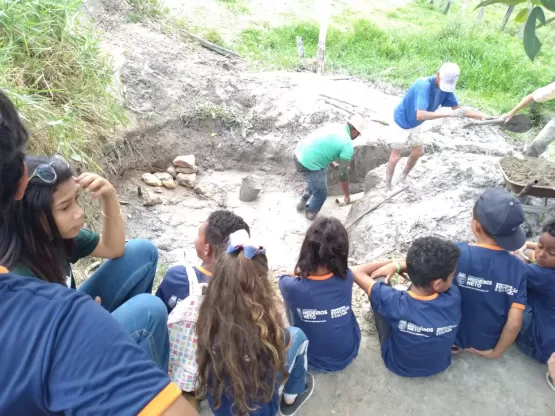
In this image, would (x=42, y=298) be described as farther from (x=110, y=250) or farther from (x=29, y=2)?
(x=29, y=2)

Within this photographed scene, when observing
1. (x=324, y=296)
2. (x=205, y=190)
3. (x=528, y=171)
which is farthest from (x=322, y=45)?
(x=324, y=296)

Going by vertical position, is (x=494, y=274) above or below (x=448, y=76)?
below

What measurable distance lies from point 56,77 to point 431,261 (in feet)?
11.8

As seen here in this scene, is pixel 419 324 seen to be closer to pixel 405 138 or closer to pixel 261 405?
pixel 261 405

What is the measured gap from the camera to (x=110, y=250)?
220cm

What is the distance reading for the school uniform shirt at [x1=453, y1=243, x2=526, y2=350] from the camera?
2.27 meters

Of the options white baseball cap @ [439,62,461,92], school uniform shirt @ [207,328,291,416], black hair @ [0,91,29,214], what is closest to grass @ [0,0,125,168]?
school uniform shirt @ [207,328,291,416]

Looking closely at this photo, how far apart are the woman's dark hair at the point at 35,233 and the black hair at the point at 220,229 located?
0.69 metres

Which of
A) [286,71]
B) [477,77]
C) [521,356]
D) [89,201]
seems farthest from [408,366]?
[477,77]

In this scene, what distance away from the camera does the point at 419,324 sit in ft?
7.07

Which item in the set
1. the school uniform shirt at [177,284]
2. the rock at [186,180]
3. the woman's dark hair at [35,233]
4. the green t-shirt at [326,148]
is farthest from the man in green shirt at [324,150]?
the woman's dark hair at [35,233]

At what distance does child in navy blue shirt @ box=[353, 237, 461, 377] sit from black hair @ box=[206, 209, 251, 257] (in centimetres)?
81

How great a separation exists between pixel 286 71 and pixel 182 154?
2.81m

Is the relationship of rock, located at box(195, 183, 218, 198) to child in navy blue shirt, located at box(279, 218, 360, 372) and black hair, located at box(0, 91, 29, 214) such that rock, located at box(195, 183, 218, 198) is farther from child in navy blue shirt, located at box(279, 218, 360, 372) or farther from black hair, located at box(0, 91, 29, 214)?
black hair, located at box(0, 91, 29, 214)
